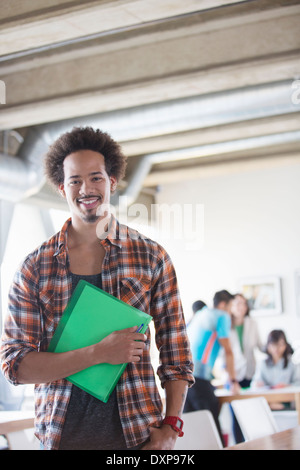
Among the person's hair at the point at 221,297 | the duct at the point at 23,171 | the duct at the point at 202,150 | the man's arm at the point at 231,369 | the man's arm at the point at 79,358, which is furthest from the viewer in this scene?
the duct at the point at 202,150

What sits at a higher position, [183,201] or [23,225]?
[183,201]

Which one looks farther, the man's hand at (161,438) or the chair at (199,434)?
the chair at (199,434)

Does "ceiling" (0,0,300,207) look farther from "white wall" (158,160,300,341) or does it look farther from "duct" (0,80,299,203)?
"white wall" (158,160,300,341)

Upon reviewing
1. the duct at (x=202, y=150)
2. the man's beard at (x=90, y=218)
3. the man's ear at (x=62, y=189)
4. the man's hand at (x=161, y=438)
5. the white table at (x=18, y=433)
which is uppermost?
the duct at (x=202, y=150)

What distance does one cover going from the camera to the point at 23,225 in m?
7.43

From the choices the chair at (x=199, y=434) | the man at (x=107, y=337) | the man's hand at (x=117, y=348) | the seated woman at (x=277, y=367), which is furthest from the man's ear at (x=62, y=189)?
the seated woman at (x=277, y=367)

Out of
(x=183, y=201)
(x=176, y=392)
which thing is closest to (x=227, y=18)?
(x=176, y=392)

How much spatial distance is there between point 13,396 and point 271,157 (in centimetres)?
437

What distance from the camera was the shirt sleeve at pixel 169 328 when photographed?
1379mm

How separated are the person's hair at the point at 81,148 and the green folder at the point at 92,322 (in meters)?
0.34

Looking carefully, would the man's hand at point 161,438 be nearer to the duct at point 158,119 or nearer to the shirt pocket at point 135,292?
the shirt pocket at point 135,292

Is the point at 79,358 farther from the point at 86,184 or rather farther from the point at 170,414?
the point at 86,184

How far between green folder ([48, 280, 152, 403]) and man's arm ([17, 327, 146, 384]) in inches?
1.4
